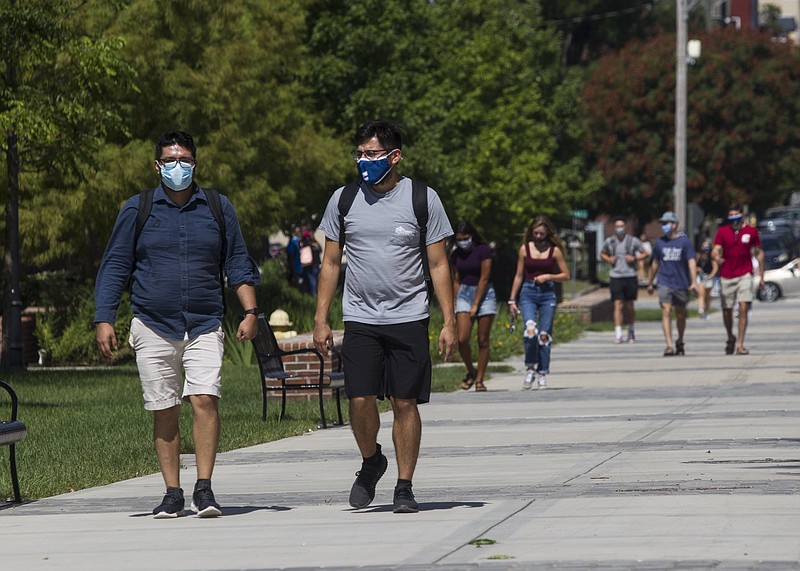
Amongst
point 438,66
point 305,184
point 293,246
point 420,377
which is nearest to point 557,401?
point 420,377

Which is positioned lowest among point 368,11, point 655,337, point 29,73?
point 655,337

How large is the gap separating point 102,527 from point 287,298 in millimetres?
19214

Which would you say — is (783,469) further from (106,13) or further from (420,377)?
(106,13)

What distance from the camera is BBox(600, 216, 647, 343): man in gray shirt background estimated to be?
2669cm

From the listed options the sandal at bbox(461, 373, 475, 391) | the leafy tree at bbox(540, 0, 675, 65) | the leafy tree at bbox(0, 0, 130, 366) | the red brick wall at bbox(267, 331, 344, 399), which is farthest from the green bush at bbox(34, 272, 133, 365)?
the leafy tree at bbox(540, 0, 675, 65)

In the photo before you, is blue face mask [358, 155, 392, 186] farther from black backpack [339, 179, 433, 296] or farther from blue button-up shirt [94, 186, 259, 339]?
blue button-up shirt [94, 186, 259, 339]

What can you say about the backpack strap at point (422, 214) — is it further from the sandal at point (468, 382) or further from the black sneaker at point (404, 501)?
the sandal at point (468, 382)

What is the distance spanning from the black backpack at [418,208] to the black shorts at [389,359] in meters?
0.32

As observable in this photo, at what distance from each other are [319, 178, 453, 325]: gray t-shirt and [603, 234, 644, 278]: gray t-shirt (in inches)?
735

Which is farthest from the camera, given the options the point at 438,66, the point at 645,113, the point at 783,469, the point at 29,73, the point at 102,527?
the point at 645,113

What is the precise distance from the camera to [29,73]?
20641mm

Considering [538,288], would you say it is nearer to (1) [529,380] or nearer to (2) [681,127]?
(1) [529,380]

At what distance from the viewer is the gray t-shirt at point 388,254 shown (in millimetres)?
8430

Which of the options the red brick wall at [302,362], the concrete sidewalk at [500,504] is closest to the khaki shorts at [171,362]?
the concrete sidewalk at [500,504]
